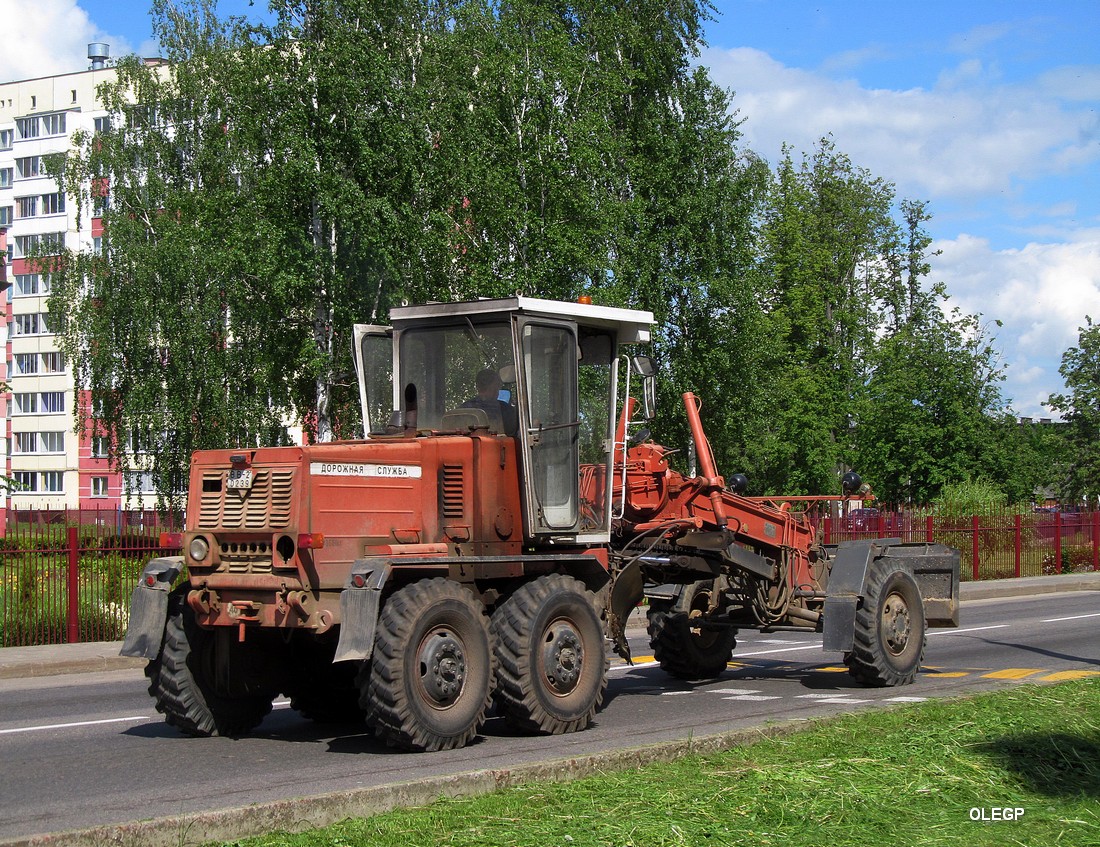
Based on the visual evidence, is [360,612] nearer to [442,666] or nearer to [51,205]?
[442,666]

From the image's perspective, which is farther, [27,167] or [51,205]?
[27,167]

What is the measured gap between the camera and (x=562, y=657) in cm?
987

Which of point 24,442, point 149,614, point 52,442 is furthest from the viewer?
point 24,442

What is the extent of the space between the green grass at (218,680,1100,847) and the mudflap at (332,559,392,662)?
1.81 metres

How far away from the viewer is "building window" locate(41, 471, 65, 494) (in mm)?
69688

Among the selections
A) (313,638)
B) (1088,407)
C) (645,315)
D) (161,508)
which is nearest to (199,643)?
(313,638)

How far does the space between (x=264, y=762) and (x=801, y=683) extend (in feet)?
20.2

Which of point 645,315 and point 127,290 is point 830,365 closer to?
point 127,290

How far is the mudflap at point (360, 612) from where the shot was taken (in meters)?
8.57

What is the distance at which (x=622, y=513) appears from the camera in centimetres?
1149

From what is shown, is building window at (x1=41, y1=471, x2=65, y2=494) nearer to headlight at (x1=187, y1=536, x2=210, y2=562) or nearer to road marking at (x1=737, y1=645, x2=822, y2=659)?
road marking at (x1=737, y1=645, x2=822, y2=659)

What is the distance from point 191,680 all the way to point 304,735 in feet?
3.34

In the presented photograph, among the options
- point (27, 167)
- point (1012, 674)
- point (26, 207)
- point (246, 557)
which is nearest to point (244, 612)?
point (246, 557)

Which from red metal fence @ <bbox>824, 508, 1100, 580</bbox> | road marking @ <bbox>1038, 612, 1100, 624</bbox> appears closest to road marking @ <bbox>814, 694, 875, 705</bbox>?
road marking @ <bbox>1038, 612, 1100, 624</bbox>
